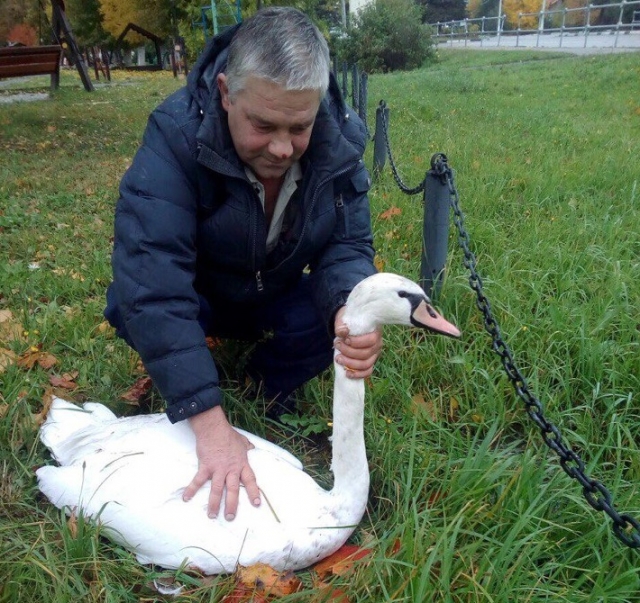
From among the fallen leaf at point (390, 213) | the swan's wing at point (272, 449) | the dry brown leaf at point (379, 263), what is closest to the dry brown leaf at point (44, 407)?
the swan's wing at point (272, 449)

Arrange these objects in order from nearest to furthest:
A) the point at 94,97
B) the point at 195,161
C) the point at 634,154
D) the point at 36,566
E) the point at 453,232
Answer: the point at 36,566
the point at 195,161
the point at 453,232
the point at 634,154
the point at 94,97

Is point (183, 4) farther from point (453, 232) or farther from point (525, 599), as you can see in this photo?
point (525, 599)

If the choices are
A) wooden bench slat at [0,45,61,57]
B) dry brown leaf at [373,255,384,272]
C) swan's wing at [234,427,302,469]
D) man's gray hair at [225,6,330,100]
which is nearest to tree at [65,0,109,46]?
wooden bench slat at [0,45,61,57]

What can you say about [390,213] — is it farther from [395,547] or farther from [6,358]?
[395,547]

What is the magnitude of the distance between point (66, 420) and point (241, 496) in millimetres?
894

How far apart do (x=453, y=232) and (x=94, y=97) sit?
12064mm

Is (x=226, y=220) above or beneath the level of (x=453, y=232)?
above

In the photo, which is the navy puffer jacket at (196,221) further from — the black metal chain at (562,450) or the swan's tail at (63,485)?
the black metal chain at (562,450)

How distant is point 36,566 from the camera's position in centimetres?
183

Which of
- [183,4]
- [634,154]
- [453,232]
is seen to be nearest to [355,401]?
[453,232]

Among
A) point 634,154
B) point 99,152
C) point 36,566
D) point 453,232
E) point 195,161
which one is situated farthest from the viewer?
point 99,152

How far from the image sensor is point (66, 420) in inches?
94.2

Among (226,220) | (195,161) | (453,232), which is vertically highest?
(195,161)

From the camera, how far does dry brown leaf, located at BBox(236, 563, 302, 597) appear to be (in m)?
1.77
